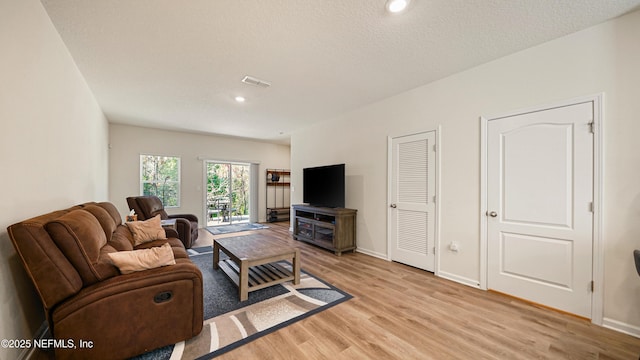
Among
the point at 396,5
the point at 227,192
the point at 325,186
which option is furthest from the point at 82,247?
the point at 227,192

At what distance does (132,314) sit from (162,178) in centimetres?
558

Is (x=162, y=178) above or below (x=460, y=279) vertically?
above

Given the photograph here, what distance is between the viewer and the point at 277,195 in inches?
319

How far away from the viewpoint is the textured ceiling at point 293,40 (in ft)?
6.23

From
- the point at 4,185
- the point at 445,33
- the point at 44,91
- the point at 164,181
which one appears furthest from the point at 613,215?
the point at 164,181

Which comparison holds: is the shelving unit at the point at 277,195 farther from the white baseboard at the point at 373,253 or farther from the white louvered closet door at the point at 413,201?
the white louvered closet door at the point at 413,201

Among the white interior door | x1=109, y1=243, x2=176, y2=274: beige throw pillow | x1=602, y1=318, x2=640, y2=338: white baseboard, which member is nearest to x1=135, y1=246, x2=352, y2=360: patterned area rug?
x1=109, y1=243, x2=176, y2=274: beige throw pillow

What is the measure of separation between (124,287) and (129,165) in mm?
5460

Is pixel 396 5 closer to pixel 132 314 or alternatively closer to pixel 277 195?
pixel 132 314

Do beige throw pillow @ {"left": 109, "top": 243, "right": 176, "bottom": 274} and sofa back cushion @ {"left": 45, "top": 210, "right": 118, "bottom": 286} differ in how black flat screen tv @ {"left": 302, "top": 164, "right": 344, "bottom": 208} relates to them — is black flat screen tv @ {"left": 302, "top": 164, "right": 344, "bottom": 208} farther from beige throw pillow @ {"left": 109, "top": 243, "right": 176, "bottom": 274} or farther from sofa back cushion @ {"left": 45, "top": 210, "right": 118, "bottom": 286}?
sofa back cushion @ {"left": 45, "top": 210, "right": 118, "bottom": 286}

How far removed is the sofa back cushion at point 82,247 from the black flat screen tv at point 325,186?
3213 millimetres

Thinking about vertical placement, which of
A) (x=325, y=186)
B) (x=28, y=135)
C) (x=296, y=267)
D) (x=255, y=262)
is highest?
(x=28, y=135)

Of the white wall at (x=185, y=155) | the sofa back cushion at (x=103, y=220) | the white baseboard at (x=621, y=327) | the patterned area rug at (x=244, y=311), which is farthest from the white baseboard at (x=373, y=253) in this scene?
the white wall at (x=185, y=155)

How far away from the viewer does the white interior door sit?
2.16 metres
